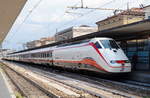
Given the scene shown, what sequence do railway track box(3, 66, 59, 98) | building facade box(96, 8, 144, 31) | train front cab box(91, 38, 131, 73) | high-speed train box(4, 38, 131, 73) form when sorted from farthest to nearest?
building facade box(96, 8, 144, 31)
high-speed train box(4, 38, 131, 73)
train front cab box(91, 38, 131, 73)
railway track box(3, 66, 59, 98)

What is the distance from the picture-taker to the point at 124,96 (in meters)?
9.84

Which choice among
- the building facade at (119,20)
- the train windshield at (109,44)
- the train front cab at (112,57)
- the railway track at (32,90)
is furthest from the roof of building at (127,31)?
the building facade at (119,20)

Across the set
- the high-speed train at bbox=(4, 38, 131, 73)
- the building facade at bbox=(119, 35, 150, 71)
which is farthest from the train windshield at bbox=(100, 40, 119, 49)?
the building facade at bbox=(119, 35, 150, 71)

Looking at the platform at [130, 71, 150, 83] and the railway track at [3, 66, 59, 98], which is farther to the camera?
the platform at [130, 71, 150, 83]

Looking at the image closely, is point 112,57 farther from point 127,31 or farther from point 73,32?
point 73,32

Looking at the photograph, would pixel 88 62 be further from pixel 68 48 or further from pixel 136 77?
pixel 68 48

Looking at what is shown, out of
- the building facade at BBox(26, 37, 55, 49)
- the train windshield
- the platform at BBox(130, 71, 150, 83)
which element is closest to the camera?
the platform at BBox(130, 71, 150, 83)

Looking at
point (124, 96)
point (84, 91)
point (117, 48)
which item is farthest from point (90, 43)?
point (124, 96)

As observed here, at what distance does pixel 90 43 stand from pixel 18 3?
28.5 feet

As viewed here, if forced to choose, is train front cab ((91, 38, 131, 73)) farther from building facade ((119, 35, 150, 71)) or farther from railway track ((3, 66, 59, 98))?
railway track ((3, 66, 59, 98))

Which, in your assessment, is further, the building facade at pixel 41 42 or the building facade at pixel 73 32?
the building facade at pixel 41 42

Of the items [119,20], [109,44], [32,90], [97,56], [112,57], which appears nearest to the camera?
[32,90]

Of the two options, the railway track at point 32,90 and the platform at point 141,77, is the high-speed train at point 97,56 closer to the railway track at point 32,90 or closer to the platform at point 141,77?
the platform at point 141,77

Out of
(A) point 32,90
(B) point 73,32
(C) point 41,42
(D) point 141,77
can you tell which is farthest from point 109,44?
(C) point 41,42
